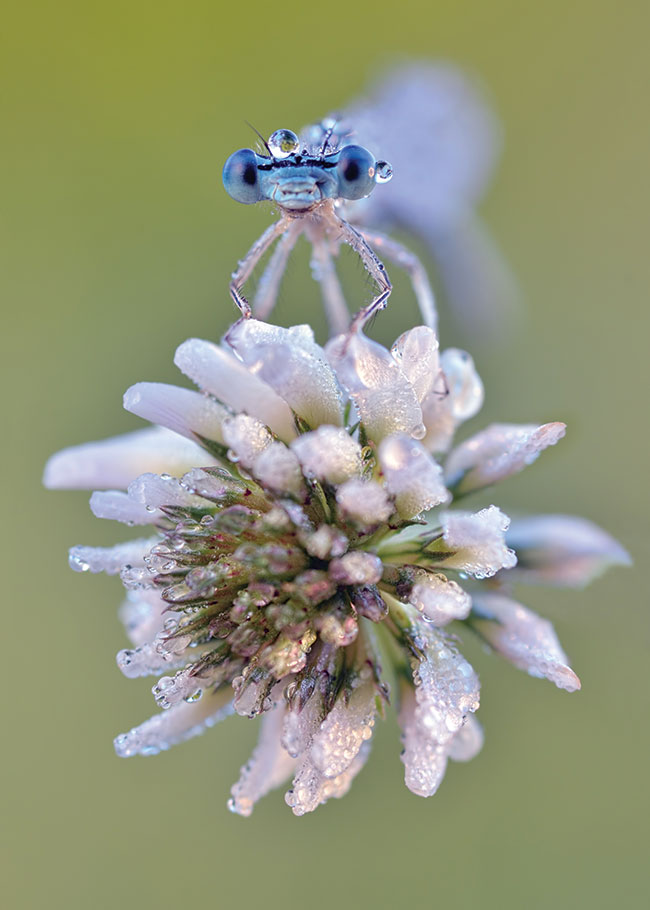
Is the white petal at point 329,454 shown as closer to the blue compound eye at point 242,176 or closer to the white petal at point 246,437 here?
the white petal at point 246,437

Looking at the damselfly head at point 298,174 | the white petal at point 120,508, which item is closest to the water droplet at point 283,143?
the damselfly head at point 298,174

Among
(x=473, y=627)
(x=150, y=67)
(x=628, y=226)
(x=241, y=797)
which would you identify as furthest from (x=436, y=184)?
(x=241, y=797)

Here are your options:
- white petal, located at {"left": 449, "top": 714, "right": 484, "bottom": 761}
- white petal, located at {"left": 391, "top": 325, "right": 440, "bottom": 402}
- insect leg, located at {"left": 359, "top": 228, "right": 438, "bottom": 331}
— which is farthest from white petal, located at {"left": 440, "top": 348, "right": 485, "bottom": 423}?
white petal, located at {"left": 449, "top": 714, "right": 484, "bottom": 761}

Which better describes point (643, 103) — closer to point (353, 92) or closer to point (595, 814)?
point (353, 92)

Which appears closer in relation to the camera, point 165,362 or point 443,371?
point 443,371

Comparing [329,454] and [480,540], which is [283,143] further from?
[480,540]

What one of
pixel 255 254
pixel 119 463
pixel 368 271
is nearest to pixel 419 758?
pixel 119 463

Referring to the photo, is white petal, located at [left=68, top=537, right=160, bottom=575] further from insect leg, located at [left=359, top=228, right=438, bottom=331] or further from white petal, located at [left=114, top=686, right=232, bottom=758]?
insect leg, located at [left=359, top=228, right=438, bottom=331]
